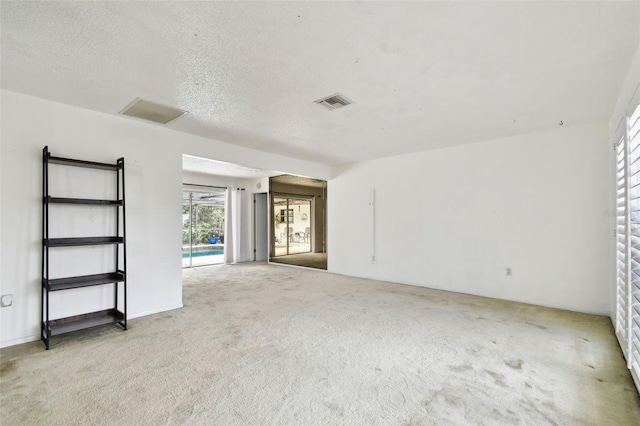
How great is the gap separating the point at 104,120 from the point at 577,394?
508 centimetres

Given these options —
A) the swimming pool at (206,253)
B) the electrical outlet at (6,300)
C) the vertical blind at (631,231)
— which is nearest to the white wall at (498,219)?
the vertical blind at (631,231)

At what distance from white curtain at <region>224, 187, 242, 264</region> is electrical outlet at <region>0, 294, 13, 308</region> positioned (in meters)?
5.26

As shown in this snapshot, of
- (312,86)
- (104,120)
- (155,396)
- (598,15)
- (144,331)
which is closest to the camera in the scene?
Result: (598,15)

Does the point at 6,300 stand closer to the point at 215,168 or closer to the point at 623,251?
the point at 215,168

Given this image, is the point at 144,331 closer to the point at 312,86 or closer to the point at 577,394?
the point at 312,86

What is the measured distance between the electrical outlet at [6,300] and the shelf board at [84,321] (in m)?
0.38

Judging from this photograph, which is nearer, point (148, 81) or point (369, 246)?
point (148, 81)

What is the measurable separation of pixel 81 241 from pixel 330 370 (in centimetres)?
296

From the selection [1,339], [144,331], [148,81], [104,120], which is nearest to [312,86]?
[148,81]

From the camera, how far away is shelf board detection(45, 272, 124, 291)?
9.68 ft

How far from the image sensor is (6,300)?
2.83 m

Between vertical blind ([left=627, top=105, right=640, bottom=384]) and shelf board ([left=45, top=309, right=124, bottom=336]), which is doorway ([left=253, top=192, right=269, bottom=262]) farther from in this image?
vertical blind ([left=627, top=105, right=640, bottom=384])

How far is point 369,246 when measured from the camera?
239 inches

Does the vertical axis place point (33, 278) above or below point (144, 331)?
above
